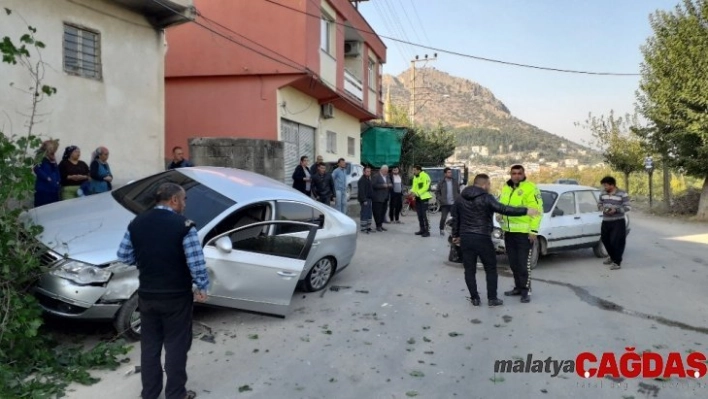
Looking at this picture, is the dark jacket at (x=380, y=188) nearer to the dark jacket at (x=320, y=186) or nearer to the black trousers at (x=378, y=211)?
the black trousers at (x=378, y=211)

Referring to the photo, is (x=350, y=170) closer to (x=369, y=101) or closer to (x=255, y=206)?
(x=369, y=101)

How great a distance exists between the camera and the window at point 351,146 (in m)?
22.3

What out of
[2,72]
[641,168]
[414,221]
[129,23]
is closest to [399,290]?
[2,72]

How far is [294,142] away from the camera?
16312 mm

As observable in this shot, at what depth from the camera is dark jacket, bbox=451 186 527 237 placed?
6.45m

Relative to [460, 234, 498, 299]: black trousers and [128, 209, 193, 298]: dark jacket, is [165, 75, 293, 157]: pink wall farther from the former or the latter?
[128, 209, 193, 298]: dark jacket

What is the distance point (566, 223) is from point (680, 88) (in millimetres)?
12136

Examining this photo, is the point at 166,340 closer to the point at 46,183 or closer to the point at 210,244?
the point at 210,244

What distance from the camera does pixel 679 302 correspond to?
7004 mm

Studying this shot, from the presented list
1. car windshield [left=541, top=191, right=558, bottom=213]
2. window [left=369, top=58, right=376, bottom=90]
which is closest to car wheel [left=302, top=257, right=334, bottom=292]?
car windshield [left=541, top=191, right=558, bottom=213]

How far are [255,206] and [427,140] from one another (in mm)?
30796

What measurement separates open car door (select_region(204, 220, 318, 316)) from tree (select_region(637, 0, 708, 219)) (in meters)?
16.9

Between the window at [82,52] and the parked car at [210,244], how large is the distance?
13.2ft

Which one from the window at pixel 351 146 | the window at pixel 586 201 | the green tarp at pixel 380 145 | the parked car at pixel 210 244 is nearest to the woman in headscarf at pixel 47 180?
the parked car at pixel 210 244
